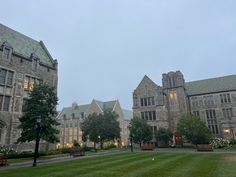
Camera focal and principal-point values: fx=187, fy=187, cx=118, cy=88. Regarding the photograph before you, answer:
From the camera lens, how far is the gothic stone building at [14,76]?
31497 millimetres

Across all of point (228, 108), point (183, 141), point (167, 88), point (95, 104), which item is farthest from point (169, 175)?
point (95, 104)

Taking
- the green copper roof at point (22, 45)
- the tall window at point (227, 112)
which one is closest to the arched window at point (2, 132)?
the green copper roof at point (22, 45)

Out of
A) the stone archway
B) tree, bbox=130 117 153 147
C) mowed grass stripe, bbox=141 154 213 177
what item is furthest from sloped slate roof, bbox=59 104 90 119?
mowed grass stripe, bbox=141 154 213 177

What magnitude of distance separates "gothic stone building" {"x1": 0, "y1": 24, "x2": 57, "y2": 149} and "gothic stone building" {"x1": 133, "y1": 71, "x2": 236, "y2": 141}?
91.5 feet

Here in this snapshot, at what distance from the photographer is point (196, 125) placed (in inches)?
1549

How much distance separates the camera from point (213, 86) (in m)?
59.6

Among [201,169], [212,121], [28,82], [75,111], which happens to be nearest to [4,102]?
[28,82]

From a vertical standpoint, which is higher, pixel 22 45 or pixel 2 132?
pixel 22 45

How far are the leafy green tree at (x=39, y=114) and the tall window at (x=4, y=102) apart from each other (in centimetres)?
751

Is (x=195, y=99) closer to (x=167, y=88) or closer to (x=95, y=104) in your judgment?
(x=167, y=88)

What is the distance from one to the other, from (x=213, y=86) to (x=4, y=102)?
57117mm

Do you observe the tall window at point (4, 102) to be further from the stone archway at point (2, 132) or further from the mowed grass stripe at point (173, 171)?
the mowed grass stripe at point (173, 171)

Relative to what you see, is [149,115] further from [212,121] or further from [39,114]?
[39,114]

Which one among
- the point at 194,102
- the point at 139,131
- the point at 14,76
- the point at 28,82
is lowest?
the point at 139,131
